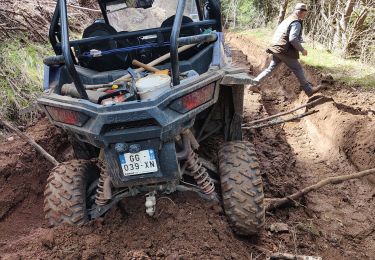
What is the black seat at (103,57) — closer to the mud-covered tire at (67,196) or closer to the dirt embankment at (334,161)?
the mud-covered tire at (67,196)

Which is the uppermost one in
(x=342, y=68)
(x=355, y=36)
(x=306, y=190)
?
(x=306, y=190)

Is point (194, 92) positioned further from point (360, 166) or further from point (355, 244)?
A: point (360, 166)

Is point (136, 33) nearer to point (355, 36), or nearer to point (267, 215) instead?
point (267, 215)

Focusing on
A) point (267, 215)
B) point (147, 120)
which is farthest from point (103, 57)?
point (267, 215)

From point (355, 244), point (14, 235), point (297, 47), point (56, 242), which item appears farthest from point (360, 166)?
point (14, 235)

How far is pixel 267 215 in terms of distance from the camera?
363 cm

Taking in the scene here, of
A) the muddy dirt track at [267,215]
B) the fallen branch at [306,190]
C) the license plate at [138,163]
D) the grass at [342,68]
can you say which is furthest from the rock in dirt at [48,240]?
the grass at [342,68]

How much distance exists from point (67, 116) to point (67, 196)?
73 centimetres

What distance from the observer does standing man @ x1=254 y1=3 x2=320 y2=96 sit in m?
7.01

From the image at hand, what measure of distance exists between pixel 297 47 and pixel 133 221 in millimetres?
5256

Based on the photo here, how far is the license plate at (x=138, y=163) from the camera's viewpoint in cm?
262

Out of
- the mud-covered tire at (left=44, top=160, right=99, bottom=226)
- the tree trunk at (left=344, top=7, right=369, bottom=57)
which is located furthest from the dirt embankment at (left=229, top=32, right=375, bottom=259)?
the tree trunk at (left=344, top=7, right=369, bottom=57)

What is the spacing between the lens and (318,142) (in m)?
5.95

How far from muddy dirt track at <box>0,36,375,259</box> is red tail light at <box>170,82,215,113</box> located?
2.88 ft
